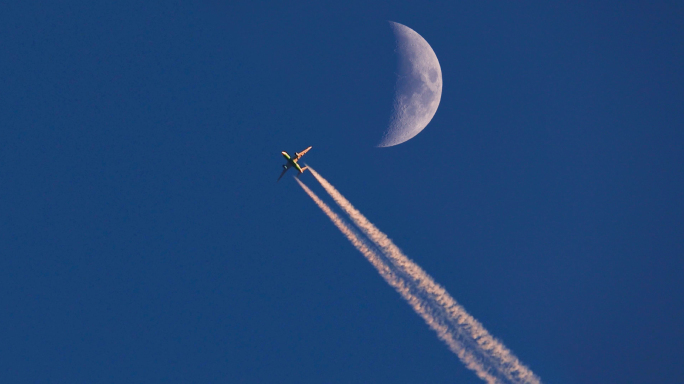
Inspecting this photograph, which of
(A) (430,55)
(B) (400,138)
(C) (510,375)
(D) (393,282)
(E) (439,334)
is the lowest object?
(C) (510,375)

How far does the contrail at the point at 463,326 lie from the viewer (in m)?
68.5

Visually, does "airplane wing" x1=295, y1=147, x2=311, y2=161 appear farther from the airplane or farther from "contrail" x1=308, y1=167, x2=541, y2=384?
"contrail" x1=308, y1=167, x2=541, y2=384

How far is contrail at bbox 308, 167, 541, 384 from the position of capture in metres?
68.5

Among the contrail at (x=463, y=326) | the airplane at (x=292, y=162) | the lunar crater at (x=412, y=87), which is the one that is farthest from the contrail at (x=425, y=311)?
the lunar crater at (x=412, y=87)

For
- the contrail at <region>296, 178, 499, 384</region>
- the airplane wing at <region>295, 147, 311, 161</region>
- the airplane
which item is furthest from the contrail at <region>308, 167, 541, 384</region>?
the airplane wing at <region>295, 147, 311, 161</region>

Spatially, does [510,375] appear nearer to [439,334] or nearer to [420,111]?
[439,334]

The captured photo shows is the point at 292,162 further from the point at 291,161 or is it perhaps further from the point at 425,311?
the point at 425,311

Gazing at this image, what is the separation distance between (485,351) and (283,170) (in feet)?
123

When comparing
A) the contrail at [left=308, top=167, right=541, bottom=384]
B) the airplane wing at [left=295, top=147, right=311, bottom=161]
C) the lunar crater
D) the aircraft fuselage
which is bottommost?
the contrail at [left=308, top=167, right=541, bottom=384]

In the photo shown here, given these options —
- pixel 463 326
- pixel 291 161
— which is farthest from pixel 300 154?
pixel 463 326

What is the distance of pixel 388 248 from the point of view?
71.5 meters

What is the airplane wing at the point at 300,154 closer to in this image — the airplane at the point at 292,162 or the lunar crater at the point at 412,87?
the airplane at the point at 292,162

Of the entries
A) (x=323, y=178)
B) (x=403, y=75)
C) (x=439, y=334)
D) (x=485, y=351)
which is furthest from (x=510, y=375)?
(x=403, y=75)

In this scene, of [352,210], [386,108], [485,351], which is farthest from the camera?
[352,210]
